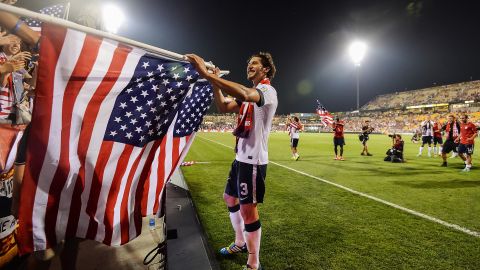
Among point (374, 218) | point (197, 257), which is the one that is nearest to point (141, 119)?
point (197, 257)

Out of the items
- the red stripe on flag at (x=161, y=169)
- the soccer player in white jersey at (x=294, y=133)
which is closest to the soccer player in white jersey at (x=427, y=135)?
the soccer player in white jersey at (x=294, y=133)

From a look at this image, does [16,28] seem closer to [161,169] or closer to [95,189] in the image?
[95,189]

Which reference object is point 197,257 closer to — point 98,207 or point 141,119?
point 98,207

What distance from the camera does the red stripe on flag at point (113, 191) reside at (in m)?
2.53

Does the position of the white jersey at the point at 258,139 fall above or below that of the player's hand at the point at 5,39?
below

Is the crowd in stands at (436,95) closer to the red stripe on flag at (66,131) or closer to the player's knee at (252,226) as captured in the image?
the player's knee at (252,226)

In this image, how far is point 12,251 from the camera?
345cm

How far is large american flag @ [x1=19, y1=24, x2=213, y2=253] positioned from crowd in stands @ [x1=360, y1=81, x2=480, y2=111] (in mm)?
93448

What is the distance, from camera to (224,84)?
263cm

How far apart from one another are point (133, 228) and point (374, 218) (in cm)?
456

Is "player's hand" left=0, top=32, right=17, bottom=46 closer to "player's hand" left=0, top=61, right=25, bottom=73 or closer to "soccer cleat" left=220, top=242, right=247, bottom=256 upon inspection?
"player's hand" left=0, top=61, right=25, bottom=73

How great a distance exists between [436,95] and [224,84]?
10771 centimetres

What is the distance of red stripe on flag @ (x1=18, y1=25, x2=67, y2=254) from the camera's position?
6.93 feet

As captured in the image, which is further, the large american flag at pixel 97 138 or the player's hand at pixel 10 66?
the player's hand at pixel 10 66
